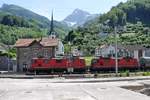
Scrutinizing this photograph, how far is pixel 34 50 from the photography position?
3435 inches

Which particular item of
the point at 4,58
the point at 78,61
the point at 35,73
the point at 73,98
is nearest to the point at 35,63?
the point at 35,73

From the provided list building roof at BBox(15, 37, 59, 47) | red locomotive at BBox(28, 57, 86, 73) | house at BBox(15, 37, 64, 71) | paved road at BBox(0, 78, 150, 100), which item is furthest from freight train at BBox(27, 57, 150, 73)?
paved road at BBox(0, 78, 150, 100)

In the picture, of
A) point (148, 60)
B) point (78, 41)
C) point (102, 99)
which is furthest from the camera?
point (78, 41)

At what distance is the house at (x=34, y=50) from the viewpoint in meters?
86.1

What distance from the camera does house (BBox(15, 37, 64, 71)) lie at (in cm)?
8606

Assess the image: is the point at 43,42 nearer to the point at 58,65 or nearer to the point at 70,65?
the point at 58,65

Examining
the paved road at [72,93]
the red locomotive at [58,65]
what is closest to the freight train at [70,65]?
the red locomotive at [58,65]

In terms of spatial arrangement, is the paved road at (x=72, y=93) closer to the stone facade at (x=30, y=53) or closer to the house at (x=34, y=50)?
the house at (x=34, y=50)

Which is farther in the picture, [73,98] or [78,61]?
[78,61]

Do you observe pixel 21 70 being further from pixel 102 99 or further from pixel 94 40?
pixel 94 40

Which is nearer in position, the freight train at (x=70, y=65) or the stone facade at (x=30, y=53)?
the freight train at (x=70, y=65)

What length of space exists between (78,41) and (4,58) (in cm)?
9278

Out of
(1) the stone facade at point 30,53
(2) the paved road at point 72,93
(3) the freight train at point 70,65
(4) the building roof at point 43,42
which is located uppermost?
(4) the building roof at point 43,42

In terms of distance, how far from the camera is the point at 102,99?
80.9ft
